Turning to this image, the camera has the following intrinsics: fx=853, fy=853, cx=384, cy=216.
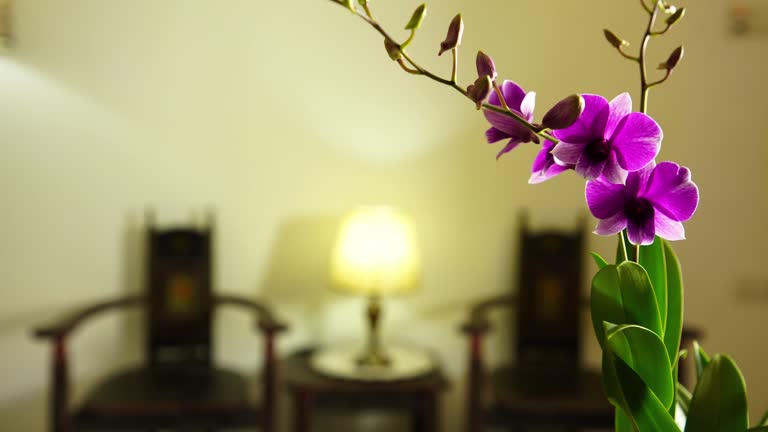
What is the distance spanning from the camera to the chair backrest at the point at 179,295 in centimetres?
323

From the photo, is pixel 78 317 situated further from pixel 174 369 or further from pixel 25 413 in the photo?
pixel 25 413

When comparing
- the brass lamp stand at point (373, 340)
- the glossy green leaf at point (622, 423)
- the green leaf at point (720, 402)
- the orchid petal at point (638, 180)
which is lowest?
the brass lamp stand at point (373, 340)

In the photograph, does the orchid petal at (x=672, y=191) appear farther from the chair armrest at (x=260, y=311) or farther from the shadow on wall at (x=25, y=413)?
the shadow on wall at (x=25, y=413)

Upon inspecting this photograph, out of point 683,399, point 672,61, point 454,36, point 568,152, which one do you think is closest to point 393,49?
point 454,36

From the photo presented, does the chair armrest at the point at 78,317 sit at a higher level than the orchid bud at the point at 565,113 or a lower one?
lower

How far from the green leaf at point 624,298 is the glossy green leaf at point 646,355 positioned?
31 millimetres

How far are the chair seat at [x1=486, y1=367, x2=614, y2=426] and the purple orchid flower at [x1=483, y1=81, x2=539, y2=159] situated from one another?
2218mm

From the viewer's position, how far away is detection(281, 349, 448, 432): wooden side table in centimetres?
297

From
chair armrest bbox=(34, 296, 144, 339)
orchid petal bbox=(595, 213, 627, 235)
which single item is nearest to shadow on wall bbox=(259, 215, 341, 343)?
chair armrest bbox=(34, 296, 144, 339)

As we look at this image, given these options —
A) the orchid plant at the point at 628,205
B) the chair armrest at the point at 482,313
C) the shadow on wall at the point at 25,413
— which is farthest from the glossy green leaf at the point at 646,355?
the shadow on wall at the point at 25,413

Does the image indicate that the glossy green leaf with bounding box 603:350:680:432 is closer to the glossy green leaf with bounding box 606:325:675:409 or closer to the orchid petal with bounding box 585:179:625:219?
the glossy green leaf with bounding box 606:325:675:409

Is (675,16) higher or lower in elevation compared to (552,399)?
higher

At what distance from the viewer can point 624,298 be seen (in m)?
0.83

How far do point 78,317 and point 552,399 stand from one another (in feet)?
5.51
